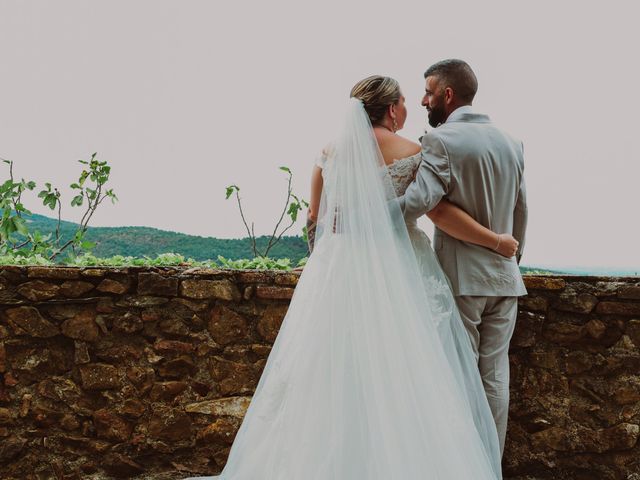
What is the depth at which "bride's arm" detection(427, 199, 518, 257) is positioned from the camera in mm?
1925

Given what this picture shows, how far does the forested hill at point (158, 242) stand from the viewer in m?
3.63

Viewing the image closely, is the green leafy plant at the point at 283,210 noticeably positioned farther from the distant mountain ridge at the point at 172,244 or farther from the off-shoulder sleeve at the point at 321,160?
the off-shoulder sleeve at the point at 321,160

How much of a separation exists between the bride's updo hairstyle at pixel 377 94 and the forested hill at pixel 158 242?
54.0 inches

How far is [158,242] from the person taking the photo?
14.1 ft

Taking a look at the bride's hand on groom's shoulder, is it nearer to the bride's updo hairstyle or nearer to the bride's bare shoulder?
the bride's bare shoulder

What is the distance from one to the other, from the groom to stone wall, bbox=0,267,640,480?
619 mm

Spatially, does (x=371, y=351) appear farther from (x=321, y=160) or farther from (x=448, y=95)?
(x=448, y=95)

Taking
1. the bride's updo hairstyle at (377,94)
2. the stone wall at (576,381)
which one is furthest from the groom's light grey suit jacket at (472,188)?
the stone wall at (576,381)

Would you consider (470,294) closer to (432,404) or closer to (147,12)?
(432,404)

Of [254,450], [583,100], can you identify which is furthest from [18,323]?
[583,100]

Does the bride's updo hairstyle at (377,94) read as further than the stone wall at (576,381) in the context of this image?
No

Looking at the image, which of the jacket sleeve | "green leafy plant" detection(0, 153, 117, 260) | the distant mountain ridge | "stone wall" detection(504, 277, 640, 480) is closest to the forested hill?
the distant mountain ridge

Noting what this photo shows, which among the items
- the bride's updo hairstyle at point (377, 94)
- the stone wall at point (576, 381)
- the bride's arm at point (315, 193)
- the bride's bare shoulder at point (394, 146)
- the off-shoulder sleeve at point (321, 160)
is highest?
the bride's updo hairstyle at point (377, 94)

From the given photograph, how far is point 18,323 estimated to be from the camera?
261cm
